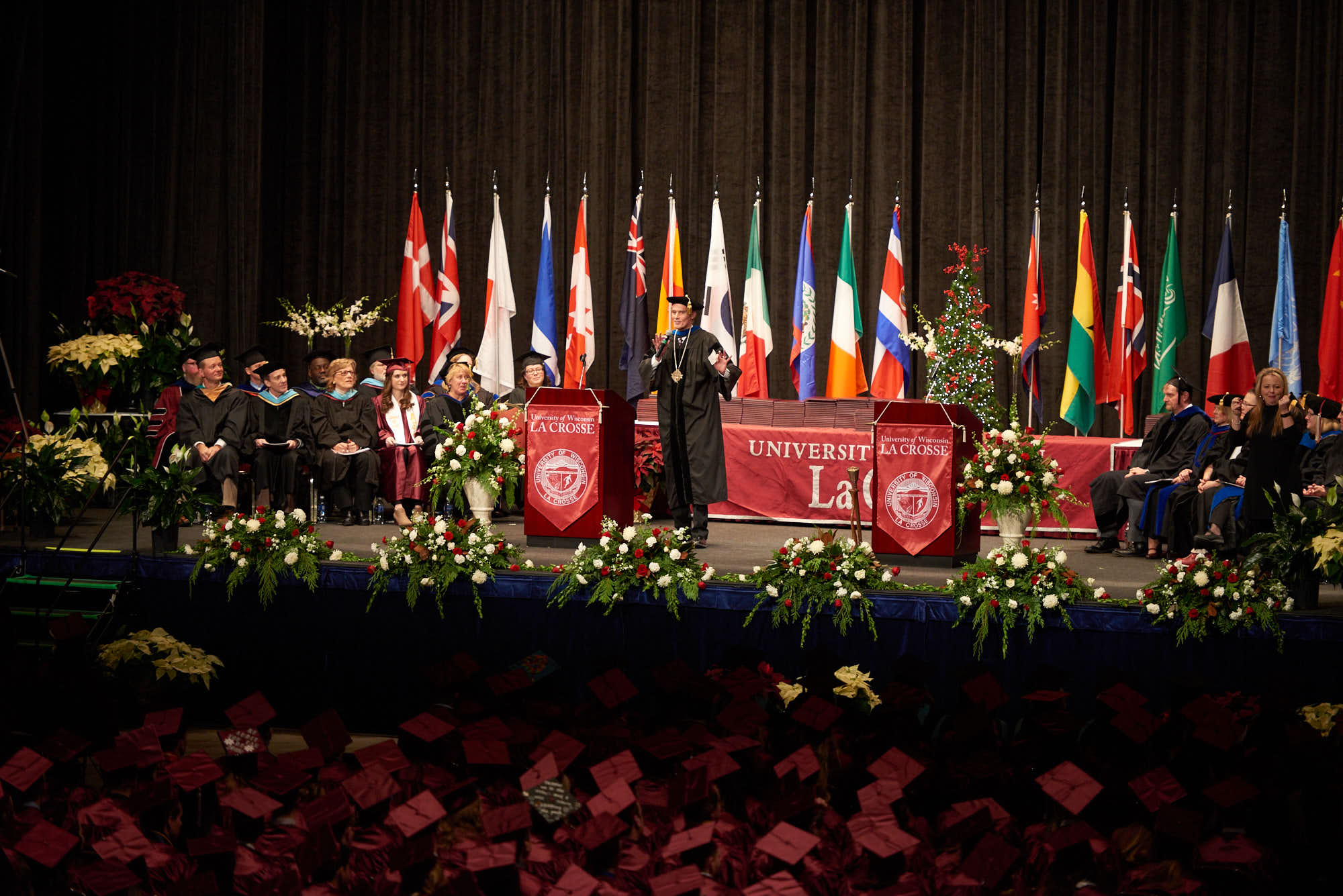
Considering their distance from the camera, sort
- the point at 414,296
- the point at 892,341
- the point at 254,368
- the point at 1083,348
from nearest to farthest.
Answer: the point at 254,368 < the point at 1083,348 < the point at 892,341 < the point at 414,296

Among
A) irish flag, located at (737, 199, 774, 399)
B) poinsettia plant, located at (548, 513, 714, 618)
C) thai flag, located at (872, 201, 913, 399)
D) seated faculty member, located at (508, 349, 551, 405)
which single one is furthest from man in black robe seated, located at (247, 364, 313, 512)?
thai flag, located at (872, 201, 913, 399)

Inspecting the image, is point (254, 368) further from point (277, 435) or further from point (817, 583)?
point (817, 583)

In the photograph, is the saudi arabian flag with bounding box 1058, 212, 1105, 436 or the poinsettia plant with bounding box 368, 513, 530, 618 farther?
the saudi arabian flag with bounding box 1058, 212, 1105, 436

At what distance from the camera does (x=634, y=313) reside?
11.1 meters

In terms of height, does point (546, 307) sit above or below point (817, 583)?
above

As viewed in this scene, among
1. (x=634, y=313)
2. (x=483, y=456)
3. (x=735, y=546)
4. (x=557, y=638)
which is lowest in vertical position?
(x=557, y=638)

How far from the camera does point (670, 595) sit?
17.6 feet

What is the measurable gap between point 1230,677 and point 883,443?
6.64 ft

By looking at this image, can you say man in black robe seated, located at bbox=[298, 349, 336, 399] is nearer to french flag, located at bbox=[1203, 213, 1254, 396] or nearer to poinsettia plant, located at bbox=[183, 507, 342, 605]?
poinsettia plant, located at bbox=[183, 507, 342, 605]

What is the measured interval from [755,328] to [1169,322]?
11.5 feet

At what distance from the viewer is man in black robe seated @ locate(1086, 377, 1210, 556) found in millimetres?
7523

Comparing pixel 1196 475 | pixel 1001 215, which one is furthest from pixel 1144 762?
pixel 1001 215

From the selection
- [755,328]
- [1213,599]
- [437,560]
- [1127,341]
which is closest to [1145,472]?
[1213,599]

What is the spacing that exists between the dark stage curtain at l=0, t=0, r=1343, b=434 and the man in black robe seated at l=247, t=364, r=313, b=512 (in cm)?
345
